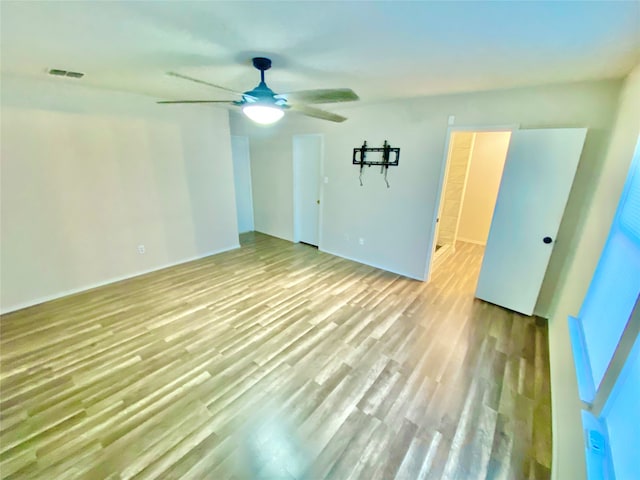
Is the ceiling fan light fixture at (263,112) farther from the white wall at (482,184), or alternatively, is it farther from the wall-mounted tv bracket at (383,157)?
the white wall at (482,184)

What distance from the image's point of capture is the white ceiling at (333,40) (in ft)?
4.39

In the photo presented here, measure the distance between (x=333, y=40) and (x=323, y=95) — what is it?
1.12 ft

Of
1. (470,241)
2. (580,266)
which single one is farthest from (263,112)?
(470,241)

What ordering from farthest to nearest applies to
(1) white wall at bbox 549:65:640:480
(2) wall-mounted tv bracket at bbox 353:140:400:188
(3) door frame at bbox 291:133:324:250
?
1. (3) door frame at bbox 291:133:324:250
2. (2) wall-mounted tv bracket at bbox 353:140:400:188
3. (1) white wall at bbox 549:65:640:480

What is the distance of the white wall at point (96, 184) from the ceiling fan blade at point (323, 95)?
2.66 metres

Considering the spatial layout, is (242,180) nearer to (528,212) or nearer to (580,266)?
(528,212)

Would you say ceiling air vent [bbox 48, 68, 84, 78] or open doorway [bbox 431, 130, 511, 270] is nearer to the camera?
ceiling air vent [bbox 48, 68, 84, 78]

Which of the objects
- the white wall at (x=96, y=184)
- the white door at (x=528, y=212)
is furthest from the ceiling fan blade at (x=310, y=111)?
the white wall at (x=96, y=184)

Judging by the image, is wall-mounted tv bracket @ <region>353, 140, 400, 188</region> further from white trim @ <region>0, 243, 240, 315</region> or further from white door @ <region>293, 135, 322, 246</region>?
white trim @ <region>0, 243, 240, 315</region>

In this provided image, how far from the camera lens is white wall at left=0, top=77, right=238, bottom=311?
2.83 m

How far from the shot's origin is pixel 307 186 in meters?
5.07

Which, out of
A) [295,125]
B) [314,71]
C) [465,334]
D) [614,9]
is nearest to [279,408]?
[465,334]

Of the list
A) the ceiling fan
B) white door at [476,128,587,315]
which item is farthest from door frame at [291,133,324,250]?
white door at [476,128,587,315]

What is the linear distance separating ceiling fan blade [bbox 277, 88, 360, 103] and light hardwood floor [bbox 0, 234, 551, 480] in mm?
2163
